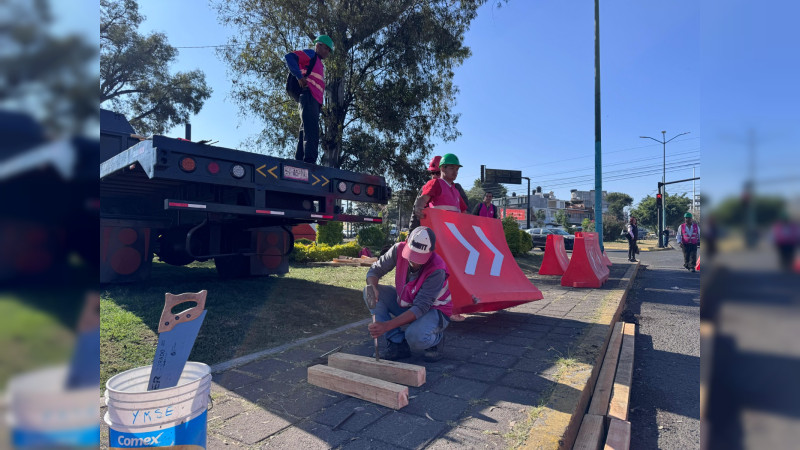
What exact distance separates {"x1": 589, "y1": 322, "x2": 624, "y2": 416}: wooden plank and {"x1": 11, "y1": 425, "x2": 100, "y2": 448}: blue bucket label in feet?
9.86

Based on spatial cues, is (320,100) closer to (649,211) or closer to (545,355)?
(545,355)

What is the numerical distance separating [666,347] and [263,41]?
1291 centimetres

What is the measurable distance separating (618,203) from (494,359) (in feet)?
314

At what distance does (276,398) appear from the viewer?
2.98m

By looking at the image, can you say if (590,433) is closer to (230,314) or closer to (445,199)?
(445,199)

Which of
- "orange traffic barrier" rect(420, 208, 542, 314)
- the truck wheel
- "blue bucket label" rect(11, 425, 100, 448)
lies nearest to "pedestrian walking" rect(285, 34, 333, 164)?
"orange traffic barrier" rect(420, 208, 542, 314)

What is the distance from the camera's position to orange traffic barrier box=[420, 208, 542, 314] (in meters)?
A: 4.73

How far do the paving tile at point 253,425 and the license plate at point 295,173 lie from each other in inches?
112

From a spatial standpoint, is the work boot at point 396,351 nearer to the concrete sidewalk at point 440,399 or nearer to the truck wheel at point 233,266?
the concrete sidewalk at point 440,399

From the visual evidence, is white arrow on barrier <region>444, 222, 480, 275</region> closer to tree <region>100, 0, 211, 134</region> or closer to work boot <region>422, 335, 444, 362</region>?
work boot <region>422, 335, 444, 362</region>

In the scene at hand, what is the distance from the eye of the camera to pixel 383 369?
3264 mm

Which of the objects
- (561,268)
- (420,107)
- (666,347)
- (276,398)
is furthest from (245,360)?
(420,107)

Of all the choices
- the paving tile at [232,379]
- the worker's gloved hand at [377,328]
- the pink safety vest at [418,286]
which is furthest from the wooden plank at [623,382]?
the paving tile at [232,379]

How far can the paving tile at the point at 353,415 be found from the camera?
8.54ft
